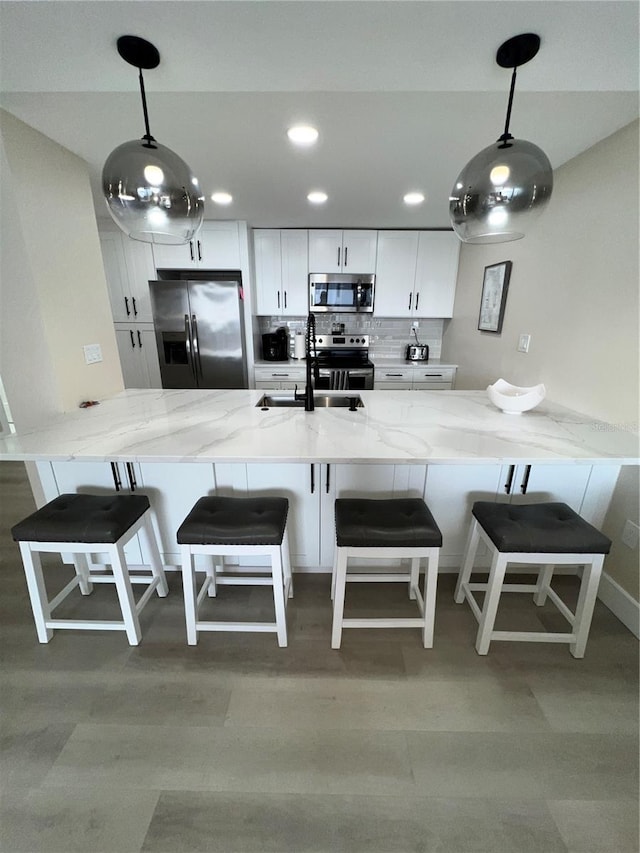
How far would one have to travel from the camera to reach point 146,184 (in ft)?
3.46

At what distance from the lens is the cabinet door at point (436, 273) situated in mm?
3592

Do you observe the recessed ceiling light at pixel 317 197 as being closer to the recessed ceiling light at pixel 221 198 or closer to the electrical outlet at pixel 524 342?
the recessed ceiling light at pixel 221 198

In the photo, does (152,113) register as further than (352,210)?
No

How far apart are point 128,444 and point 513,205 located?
1.63 metres

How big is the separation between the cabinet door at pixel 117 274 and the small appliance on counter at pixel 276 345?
1447 mm

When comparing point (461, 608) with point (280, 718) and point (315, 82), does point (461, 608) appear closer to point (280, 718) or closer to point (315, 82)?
point (280, 718)

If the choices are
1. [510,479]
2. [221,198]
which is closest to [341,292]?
[221,198]

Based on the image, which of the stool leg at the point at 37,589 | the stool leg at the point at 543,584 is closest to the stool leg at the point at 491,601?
the stool leg at the point at 543,584

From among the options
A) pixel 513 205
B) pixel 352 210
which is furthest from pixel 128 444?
pixel 352 210

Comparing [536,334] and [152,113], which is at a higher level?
[152,113]

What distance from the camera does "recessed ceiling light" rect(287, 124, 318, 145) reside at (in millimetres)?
1640

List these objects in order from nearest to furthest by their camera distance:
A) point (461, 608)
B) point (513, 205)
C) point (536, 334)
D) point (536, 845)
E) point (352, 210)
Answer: point (536, 845), point (513, 205), point (461, 608), point (536, 334), point (352, 210)

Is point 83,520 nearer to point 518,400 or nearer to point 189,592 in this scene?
point 189,592

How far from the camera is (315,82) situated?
126 cm
